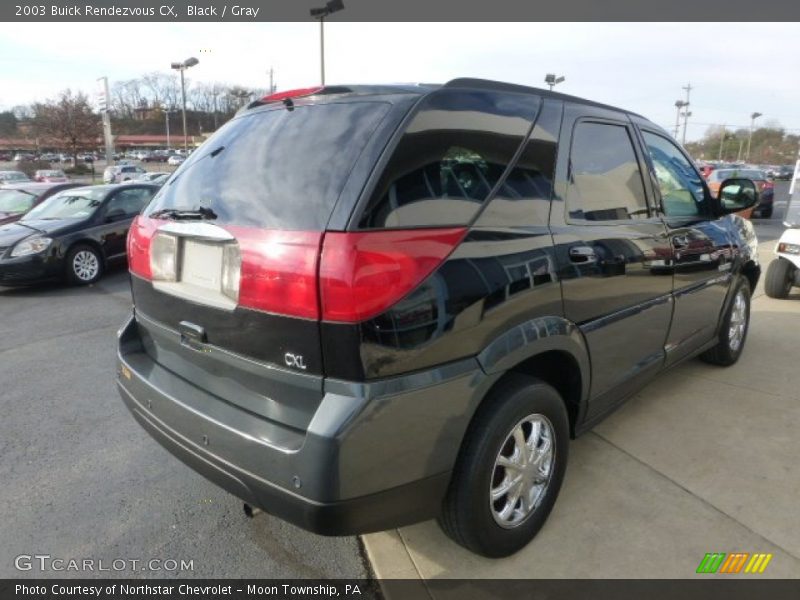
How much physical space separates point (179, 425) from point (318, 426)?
0.76 meters

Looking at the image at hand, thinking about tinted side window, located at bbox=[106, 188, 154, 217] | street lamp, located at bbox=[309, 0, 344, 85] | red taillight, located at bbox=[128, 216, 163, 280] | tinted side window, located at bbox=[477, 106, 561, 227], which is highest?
street lamp, located at bbox=[309, 0, 344, 85]

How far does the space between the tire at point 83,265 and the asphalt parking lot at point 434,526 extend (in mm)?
4190

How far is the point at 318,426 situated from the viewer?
5.44ft

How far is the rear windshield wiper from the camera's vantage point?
206 cm

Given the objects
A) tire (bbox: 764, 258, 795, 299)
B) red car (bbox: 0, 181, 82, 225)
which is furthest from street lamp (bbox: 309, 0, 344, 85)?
tire (bbox: 764, 258, 795, 299)

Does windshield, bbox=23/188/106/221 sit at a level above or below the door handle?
below

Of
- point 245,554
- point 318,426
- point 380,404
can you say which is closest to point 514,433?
point 380,404

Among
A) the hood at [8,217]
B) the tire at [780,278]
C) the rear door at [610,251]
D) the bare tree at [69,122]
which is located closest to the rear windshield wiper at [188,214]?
the rear door at [610,251]

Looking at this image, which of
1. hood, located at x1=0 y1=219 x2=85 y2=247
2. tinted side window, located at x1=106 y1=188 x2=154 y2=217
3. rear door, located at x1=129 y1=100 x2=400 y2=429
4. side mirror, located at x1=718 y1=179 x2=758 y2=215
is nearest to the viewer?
rear door, located at x1=129 y1=100 x2=400 y2=429

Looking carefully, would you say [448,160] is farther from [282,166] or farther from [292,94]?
[292,94]

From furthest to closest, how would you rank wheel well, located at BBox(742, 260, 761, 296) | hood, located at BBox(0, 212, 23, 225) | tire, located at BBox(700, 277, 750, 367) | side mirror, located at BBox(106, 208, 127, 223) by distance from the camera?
hood, located at BBox(0, 212, 23, 225) → side mirror, located at BBox(106, 208, 127, 223) → wheel well, located at BBox(742, 260, 761, 296) → tire, located at BBox(700, 277, 750, 367)

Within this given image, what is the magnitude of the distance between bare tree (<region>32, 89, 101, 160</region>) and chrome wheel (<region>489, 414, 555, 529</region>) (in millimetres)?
47252

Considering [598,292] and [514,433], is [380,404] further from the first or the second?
[598,292]

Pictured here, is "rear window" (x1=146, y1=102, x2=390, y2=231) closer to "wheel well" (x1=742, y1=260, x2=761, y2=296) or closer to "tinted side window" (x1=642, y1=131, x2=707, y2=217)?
"tinted side window" (x1=642, y1=131, x2=707, y2=217)
